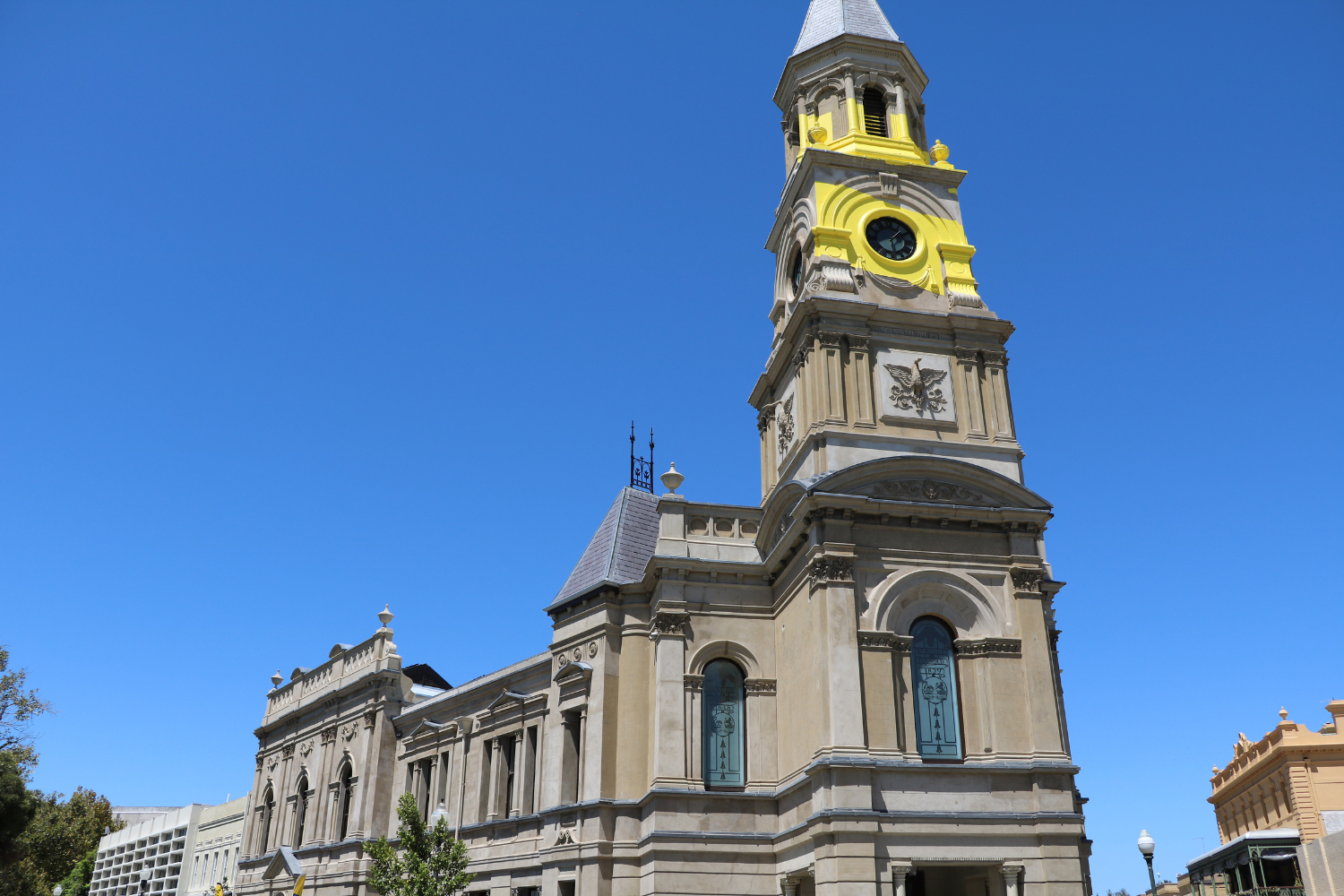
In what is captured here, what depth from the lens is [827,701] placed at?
980 inches

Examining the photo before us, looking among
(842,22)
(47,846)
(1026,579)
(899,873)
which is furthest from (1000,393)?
(47,846)

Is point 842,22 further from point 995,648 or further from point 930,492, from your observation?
point 995,648

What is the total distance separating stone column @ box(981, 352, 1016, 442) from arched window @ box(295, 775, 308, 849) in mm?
32318

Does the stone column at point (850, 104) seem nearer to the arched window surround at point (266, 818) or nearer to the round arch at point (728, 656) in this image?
the round arch at point (728, 656)

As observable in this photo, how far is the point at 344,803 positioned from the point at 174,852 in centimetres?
3309

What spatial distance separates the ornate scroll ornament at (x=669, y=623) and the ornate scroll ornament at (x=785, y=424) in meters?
6.23

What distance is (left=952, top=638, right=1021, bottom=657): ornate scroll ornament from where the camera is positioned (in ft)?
86.1

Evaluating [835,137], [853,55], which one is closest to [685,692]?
[835,137]

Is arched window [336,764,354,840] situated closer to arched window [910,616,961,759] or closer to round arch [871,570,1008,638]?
arched window [910,616,961,759]

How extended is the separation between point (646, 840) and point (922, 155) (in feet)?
75.5

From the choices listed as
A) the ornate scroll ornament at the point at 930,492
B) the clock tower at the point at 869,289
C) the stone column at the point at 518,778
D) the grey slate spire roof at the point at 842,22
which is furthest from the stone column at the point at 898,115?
the stone column at the point at 518,778

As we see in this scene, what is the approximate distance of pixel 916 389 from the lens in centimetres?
2984

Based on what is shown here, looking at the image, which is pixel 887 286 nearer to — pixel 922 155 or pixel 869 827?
pixel 922 155

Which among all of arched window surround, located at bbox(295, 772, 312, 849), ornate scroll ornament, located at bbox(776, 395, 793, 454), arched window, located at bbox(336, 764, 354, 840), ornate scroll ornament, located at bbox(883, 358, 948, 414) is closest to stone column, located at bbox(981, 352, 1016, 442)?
ornate scroll ornament, located at bbox(883, 358, 948, 414)
